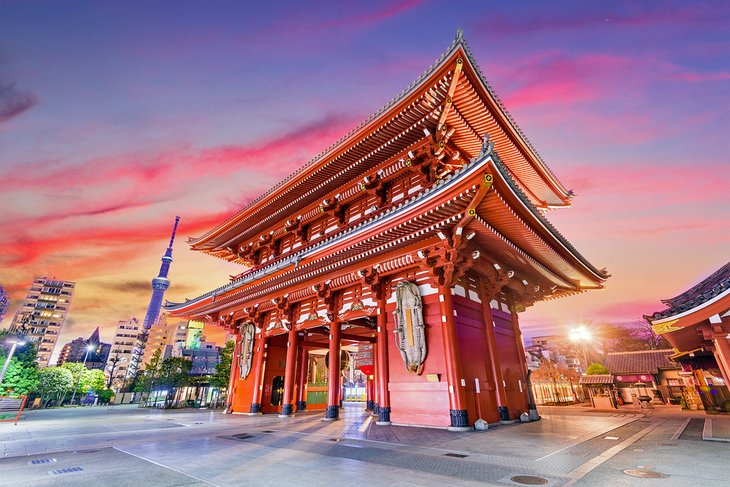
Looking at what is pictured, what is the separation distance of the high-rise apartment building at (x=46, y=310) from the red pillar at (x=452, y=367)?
114489mm

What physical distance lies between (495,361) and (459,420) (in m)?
3.23

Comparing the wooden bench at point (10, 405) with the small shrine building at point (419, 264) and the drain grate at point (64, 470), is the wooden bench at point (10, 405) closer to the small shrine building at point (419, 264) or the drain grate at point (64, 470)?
the small shrine building at point (419, 264)

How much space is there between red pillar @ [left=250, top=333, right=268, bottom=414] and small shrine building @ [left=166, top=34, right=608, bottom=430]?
84mm

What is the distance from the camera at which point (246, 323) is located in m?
18.2

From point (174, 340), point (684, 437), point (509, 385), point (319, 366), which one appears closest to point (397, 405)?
point (509, 385)

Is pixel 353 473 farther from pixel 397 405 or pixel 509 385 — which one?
pixel 509 385

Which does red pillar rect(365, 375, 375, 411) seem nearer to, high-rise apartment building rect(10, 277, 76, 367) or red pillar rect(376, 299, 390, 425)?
red pillar rect(376, 299, 390, 425)

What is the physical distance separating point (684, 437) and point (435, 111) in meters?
11.8

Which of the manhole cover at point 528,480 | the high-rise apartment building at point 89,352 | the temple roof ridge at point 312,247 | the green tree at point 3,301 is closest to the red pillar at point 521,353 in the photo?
the temple roof ridge at point 312,247

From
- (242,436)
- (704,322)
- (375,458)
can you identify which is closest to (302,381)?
(242,436)

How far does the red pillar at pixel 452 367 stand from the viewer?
9.22m

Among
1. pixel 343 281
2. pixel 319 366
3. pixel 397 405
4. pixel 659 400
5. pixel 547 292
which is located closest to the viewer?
pixel 397 405

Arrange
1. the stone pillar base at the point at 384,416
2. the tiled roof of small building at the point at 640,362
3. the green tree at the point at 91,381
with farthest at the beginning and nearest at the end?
the green tree at the point at 91,381 < the tiled roof of small building at the point at 640,362 < the stone pillar base at the point at 384,416

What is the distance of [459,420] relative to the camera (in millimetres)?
9164
